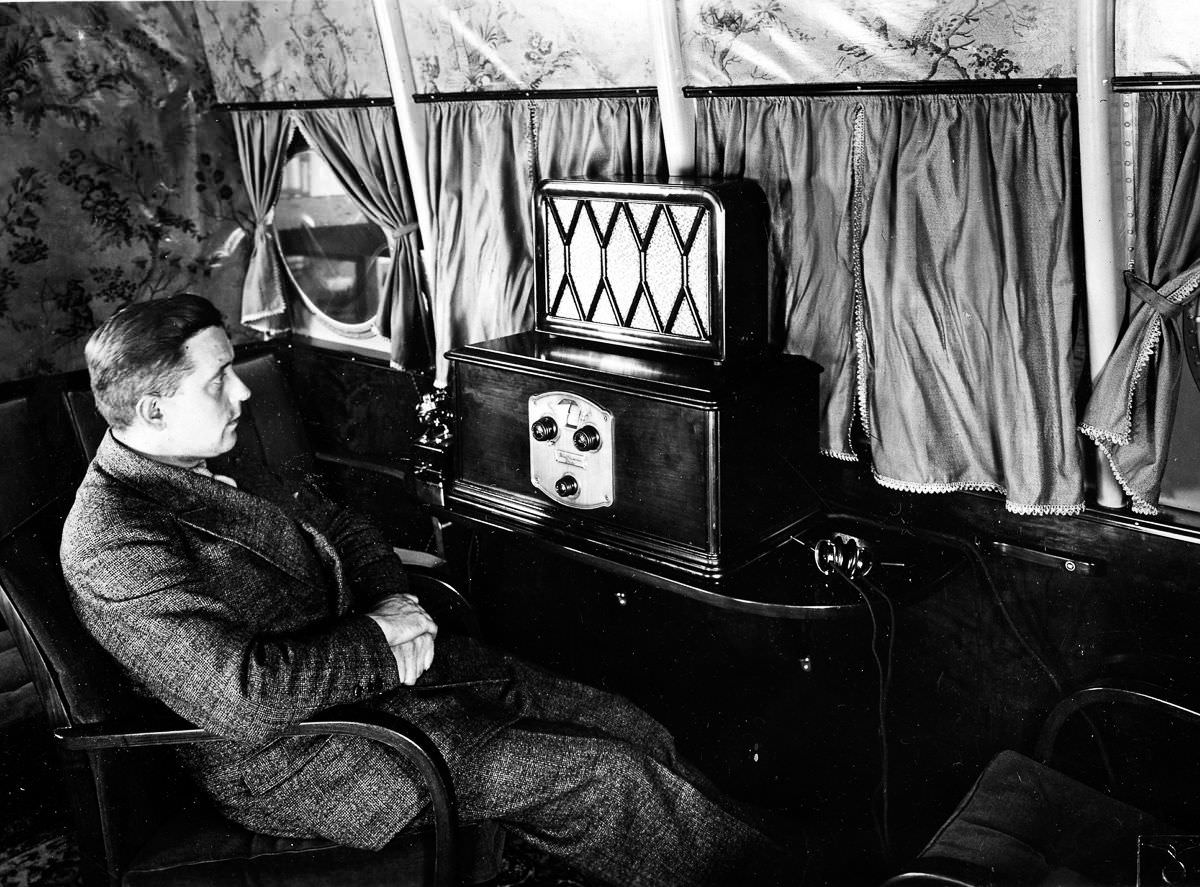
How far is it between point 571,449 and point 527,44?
1226 mm

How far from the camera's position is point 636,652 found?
3.37 metres

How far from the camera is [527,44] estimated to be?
306cm

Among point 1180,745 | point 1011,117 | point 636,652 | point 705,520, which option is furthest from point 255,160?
point 1180,745

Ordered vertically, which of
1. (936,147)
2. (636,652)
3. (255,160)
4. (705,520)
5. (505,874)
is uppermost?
(255,160)

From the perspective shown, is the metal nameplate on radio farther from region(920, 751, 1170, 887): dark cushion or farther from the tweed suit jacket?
region(920, 751, 1170, 887): dark cushion

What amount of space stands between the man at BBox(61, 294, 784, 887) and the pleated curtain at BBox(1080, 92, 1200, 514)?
1.13 metres

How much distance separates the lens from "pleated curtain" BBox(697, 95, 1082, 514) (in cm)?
229

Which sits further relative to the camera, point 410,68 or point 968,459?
point 410,68

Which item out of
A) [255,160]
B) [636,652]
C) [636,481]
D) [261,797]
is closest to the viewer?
[261,797]

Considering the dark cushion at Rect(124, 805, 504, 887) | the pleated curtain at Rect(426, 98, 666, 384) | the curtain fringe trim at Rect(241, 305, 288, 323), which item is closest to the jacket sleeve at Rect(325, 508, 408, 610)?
the dark cushion at Rect(124, 805, 504, 887)

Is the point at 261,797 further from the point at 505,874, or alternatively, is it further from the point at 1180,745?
the point at 1180,745

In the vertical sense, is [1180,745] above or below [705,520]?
below

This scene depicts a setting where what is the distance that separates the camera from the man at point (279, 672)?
204 centimetres

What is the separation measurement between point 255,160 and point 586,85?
172 centimetres
